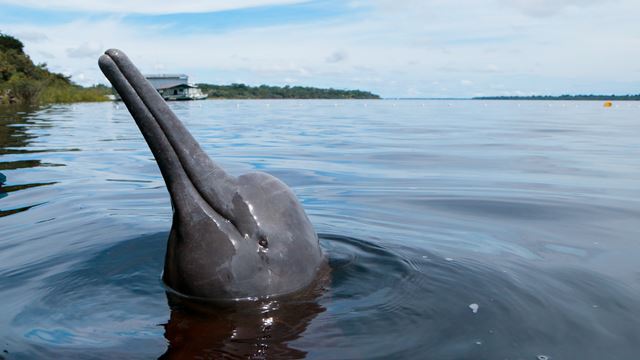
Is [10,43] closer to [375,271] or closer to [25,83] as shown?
[25,83]

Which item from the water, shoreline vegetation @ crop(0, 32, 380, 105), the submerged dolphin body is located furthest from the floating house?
the submerged dolphin body

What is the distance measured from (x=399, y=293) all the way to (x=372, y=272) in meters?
0.53

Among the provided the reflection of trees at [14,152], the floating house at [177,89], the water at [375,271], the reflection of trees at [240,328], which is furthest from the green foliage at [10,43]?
the reflection of trees at [240,328]

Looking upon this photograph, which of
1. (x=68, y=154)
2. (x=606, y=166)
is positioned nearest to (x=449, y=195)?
(x=606, y=166)

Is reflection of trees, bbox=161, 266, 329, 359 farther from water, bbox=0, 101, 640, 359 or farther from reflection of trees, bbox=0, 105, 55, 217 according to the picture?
reflection of trees, bbox=0, 105, 55, 217

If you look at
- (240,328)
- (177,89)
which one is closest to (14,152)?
(240,328)

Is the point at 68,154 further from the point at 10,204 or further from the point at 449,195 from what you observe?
the point at 449,195

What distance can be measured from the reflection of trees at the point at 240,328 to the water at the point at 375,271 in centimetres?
1

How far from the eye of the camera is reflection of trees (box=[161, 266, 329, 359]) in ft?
11.6

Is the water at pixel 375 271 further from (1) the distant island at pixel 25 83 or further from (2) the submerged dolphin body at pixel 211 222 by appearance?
(1) the distant island at pixel 25 83

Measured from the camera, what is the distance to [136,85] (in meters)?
3.81

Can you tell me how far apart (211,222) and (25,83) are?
63.4 m

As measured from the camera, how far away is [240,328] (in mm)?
3848

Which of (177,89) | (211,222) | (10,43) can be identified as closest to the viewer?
(211,222)
